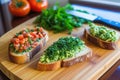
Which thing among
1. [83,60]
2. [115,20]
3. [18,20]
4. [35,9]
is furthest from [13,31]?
[115,20]

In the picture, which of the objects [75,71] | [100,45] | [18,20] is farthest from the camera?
[18,20]

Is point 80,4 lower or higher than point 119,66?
higher

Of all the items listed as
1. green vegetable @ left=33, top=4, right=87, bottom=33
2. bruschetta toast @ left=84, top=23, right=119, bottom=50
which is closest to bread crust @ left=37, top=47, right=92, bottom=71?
bruschetta toast @ left=84, top=23, right=119, bottom=50

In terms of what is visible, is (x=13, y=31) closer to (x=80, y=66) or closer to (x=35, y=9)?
(x=35, y=9)

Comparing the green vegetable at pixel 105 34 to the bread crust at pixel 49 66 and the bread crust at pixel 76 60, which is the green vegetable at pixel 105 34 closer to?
the bread crust at pixel 76 60

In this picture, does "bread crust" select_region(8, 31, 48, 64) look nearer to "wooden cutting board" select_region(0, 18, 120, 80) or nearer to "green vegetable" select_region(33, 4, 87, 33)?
"wooden cutting board" select_region(0, 18, 120, 80)

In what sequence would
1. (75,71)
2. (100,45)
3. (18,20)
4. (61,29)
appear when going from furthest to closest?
(18,20) < (61,29) < (100,45) < (75,71)

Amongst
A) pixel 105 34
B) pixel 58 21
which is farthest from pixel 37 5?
pixel 105 34
